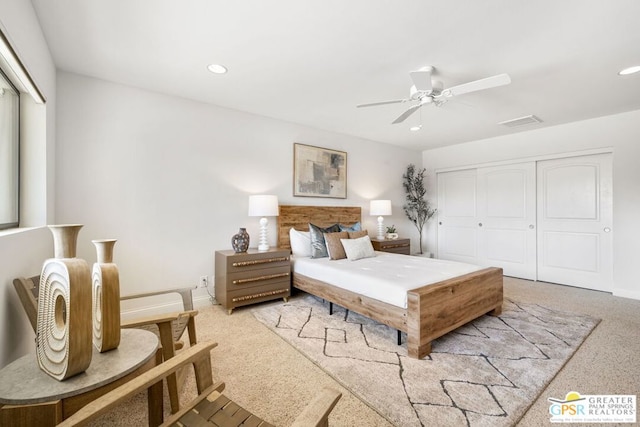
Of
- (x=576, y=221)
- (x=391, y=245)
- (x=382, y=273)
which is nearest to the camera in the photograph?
(x=382, y=273)

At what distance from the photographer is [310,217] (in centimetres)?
423

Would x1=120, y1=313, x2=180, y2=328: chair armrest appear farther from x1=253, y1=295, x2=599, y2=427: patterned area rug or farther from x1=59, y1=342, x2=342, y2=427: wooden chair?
x1=253, y1=295, x2=599, y2=427: patterned area rug

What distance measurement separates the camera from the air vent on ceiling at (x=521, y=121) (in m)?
3.86

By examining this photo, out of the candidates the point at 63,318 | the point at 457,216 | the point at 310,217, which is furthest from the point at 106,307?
the point at 457,216

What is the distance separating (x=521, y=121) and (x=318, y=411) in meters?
4.68

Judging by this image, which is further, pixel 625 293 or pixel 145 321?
pixel 625 293

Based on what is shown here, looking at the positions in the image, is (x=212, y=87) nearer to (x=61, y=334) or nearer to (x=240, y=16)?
(x=240, y=16)

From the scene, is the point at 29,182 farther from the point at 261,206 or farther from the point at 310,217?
the point at 310,217

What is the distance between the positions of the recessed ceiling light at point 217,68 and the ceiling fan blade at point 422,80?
1689mm

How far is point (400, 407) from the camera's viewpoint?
5.34ft

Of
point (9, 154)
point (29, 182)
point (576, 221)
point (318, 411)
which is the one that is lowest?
point (318, 411)

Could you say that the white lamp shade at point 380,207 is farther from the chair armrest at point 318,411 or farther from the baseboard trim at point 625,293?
the chair armrest at point 318,411

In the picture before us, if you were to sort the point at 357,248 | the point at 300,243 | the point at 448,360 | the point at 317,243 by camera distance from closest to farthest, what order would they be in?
the point at 448,360, the point at 357,248, the point at 317,243, the point at 300,243

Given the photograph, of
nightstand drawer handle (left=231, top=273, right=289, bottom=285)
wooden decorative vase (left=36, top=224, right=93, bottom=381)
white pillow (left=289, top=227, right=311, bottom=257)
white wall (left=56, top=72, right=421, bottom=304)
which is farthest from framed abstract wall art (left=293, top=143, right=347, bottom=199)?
wooden decorative vase (left=36, top=224, right=93, bottom=381)
